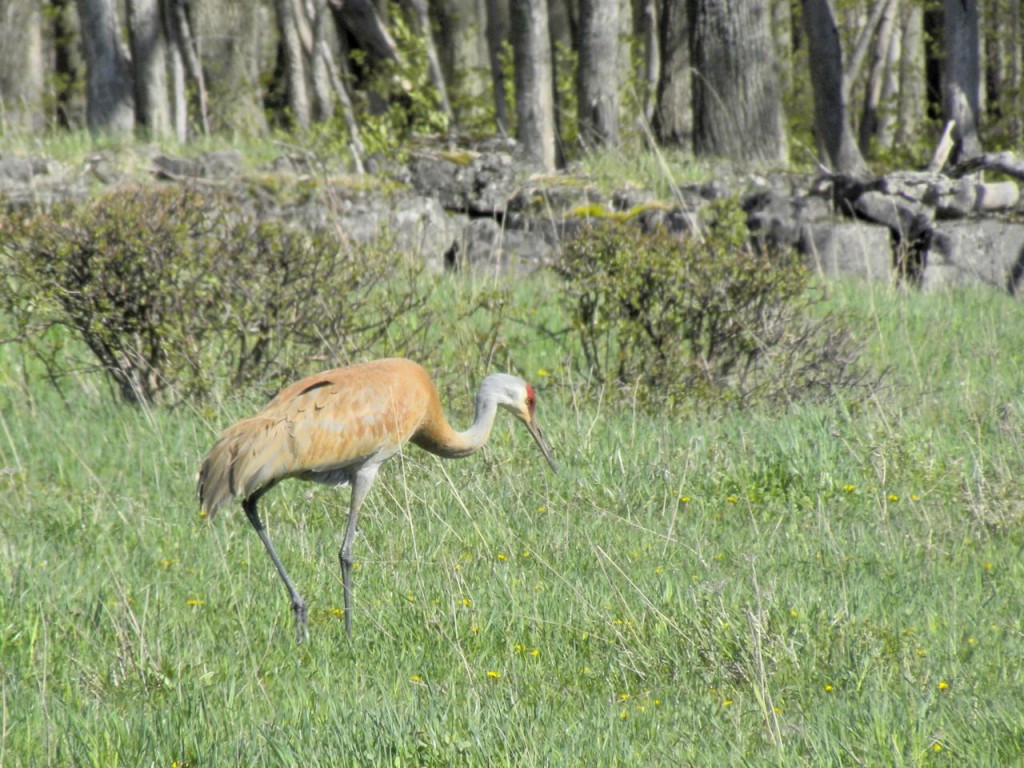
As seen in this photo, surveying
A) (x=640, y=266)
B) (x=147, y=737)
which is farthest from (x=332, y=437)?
→ (x=640, y=266)

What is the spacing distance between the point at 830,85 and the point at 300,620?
12169 millimetres

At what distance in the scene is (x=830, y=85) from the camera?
49.8ft

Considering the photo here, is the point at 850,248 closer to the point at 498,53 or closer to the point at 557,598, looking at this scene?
the point at 557,598

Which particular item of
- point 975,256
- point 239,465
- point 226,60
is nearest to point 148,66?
point 226,60

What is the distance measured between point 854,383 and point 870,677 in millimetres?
3833

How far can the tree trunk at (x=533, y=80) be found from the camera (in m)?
14.8

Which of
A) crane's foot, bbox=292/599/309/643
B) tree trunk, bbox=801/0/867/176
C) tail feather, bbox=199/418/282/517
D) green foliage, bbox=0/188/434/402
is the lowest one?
crane's foot, bbox=292/599/309/643

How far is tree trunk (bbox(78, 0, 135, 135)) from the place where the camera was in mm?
16500

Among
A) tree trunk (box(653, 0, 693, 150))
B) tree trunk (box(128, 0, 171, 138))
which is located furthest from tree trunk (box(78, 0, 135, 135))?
tree trunk (box(653, 0, 693, 150))

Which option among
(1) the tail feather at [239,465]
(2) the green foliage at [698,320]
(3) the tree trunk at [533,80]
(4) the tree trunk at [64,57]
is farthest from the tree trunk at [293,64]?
(1) the tail feather at [239,465]

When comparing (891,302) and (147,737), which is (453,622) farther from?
(891,302)

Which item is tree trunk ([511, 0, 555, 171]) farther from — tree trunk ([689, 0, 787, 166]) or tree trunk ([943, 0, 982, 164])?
tree trunk ([943, 0, 982, 164])

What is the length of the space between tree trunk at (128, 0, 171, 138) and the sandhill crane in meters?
11.6

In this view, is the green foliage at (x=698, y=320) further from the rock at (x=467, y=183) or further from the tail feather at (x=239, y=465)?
the rock at (x=467, y=183)
